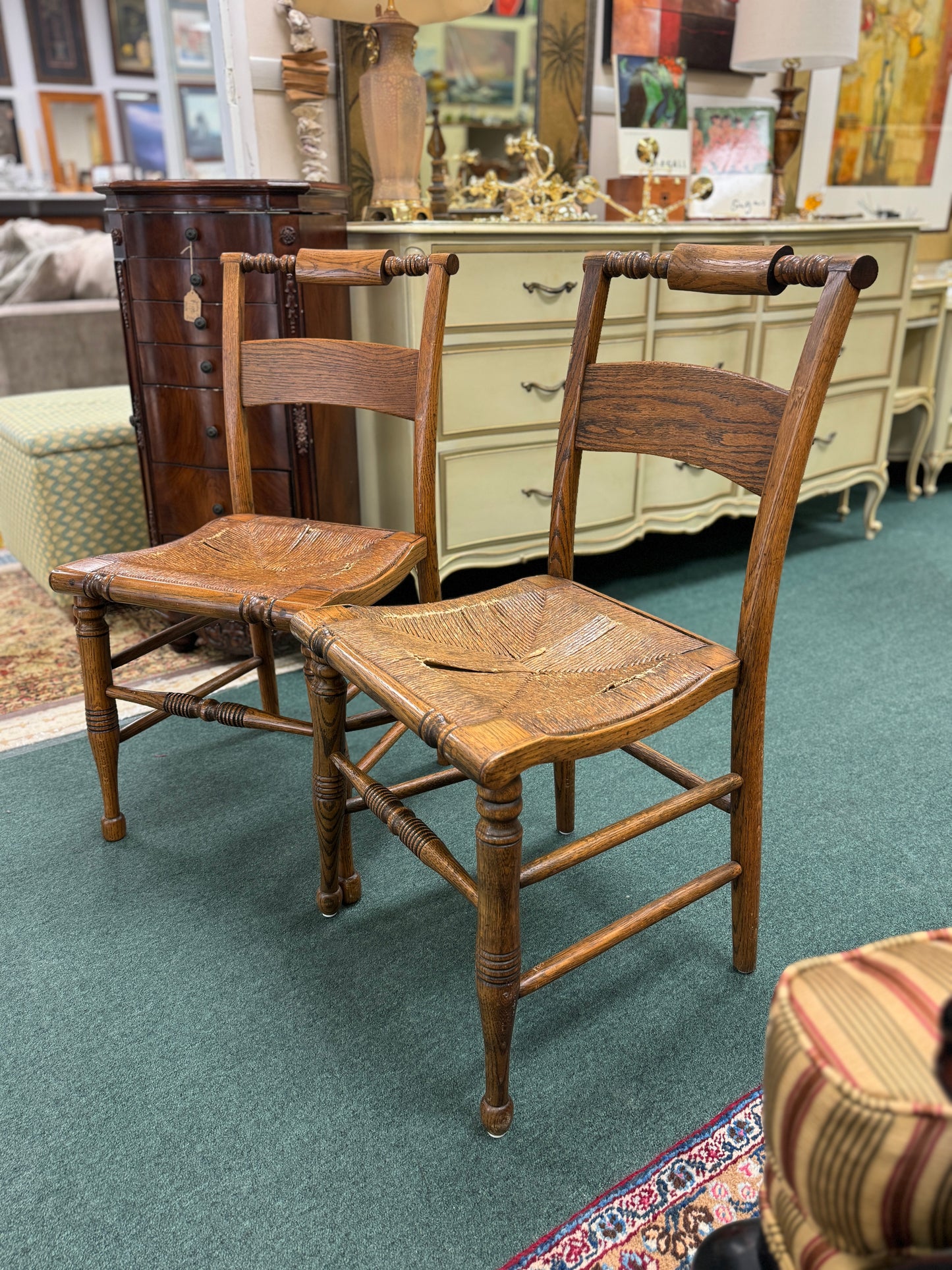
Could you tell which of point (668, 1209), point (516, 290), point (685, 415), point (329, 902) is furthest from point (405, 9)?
point (668, 1209)

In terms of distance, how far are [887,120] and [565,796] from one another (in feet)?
11.9

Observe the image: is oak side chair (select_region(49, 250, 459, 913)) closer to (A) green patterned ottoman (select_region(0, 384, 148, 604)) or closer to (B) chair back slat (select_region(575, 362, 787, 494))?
(B) chair back slat (select_region(575, 362, 787, 494))

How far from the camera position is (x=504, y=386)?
2459mm

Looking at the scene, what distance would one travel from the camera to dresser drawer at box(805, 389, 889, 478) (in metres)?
3.19

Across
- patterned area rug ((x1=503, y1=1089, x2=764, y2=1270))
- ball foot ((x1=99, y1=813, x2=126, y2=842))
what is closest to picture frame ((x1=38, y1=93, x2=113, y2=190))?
ball foot ((x1=99, y1=813, x2=126, y2=842))

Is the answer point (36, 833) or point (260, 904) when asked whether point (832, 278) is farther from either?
point (36, 833)

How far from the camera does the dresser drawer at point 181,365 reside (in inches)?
90.3

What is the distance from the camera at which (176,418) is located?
2383 mm

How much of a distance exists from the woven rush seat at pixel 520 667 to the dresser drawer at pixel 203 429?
1054 millimetres

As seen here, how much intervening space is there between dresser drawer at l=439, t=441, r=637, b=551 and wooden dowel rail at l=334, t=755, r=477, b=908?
1.17 m

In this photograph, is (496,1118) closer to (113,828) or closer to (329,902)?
(329,902)

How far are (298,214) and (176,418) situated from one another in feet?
1.89

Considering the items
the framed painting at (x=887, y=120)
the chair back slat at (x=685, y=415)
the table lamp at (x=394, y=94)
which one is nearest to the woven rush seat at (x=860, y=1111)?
the chair back slat at (x=685, y=415)

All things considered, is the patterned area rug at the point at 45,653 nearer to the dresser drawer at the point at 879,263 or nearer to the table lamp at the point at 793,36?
the dresser drawer at the point at 879,263
